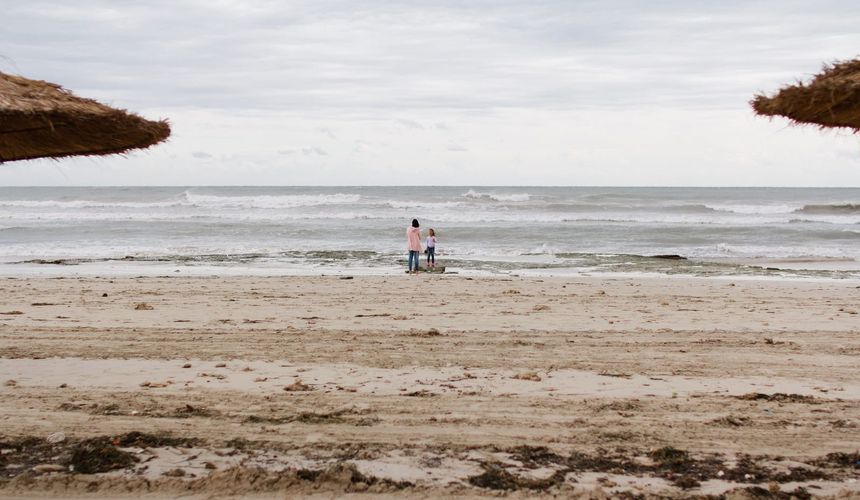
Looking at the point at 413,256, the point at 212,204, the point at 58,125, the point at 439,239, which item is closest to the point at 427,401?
the point at 58,125

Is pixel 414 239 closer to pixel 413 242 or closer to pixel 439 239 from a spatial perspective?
pixel 413 242

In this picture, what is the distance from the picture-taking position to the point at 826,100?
4086mm

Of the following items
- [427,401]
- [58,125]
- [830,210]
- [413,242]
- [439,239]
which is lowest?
[439,239]

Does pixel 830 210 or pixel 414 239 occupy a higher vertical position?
pixel 414 239

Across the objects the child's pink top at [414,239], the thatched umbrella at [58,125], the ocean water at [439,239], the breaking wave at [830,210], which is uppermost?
the thatched umbrella at [58,125]

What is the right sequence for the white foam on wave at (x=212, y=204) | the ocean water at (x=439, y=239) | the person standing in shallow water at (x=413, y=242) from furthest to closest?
the white foam on wave at (x=212, y=204), the ocean water at (x=439, y=239), the person standing in shallow water at (x=413, y=242)

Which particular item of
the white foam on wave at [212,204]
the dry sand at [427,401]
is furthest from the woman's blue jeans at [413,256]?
the white foam on wave at [212,204]

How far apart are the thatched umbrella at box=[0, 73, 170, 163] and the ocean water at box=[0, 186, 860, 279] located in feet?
41.4

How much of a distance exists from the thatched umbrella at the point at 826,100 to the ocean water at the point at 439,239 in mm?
13588

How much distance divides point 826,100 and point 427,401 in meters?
3.48

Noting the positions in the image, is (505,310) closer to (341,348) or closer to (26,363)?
(341,348)

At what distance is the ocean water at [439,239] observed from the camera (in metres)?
19.4

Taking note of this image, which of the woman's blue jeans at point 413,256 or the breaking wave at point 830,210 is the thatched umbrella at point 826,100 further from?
the breaking wave at point 830,210

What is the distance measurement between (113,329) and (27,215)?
1500 inches
